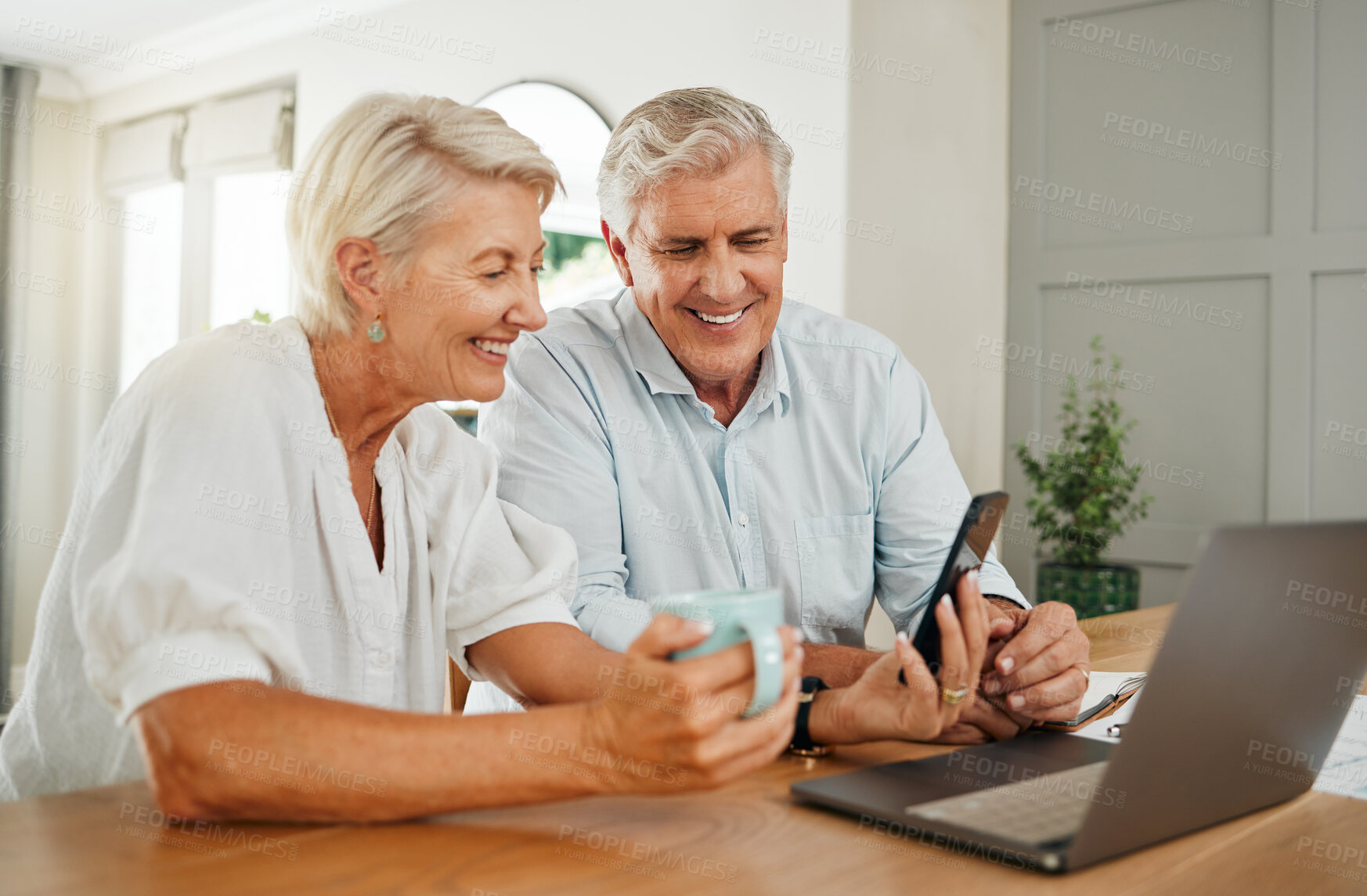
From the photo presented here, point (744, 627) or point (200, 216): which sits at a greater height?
point (200, 216)

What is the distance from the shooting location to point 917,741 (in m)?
1.11

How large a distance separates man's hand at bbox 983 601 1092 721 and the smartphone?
0.14m

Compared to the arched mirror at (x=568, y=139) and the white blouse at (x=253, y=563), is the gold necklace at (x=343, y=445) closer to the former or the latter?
the white blouse at (x=253, y=563)

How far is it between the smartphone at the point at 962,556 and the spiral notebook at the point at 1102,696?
227 millimetres

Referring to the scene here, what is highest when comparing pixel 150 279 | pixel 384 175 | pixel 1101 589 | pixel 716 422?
pixel 150 279

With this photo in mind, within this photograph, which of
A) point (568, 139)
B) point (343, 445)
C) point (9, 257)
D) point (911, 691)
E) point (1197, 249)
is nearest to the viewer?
point (911, 691)

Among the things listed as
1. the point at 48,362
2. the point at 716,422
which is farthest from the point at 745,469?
the point at 48,362

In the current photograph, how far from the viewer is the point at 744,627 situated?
0.76 m

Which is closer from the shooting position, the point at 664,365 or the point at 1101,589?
the point at 664,365

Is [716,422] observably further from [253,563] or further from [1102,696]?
[253,563]

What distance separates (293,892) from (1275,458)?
2.88 metres

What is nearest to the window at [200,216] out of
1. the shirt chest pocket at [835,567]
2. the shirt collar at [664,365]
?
the shirt collar at [664,365]

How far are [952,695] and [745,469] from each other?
0.69 m

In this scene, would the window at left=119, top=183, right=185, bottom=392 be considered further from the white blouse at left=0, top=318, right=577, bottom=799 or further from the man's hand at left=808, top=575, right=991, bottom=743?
the man's hand at left=808, top=575, right=991, bottom=743
